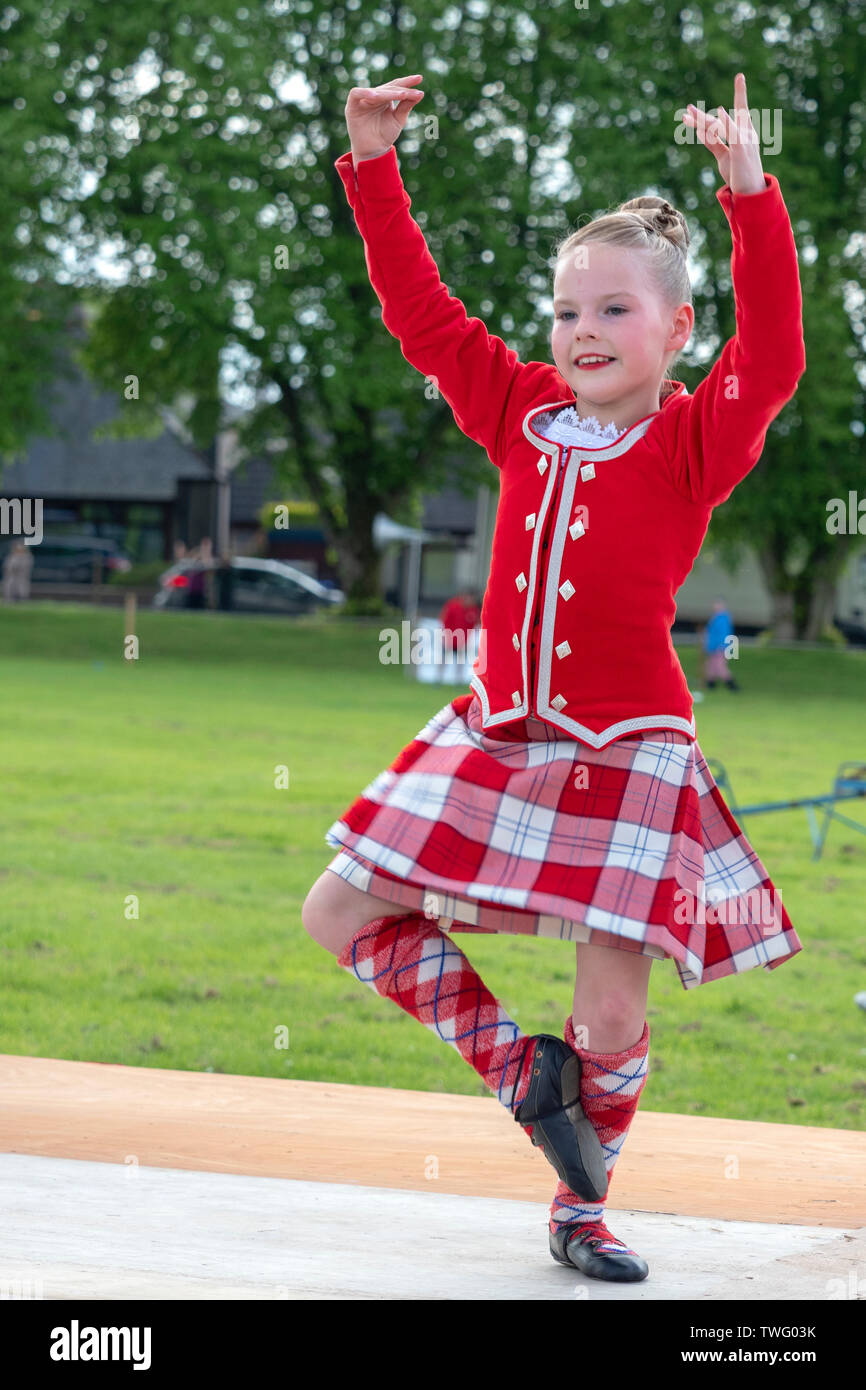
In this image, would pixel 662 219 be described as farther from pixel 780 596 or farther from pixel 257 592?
pixel 257 592

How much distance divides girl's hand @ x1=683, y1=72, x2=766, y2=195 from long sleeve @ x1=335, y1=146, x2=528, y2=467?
0.56 meters

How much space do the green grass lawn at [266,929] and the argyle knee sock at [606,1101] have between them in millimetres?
2218

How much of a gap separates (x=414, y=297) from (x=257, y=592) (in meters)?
32.9

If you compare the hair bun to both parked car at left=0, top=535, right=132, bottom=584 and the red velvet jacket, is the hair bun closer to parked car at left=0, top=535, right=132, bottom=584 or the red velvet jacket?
the red velvet jacket

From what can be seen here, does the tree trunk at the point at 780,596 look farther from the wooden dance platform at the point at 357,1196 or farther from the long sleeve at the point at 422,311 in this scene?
the long sleeve at the point at 422,311

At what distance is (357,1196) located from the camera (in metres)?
3.12

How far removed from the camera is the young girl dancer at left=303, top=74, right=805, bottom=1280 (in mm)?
2545

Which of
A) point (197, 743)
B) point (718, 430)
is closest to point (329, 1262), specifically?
point (718, 430)

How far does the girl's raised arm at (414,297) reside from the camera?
2861 mm

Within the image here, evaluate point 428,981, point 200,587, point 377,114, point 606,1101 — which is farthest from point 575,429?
point 200,587

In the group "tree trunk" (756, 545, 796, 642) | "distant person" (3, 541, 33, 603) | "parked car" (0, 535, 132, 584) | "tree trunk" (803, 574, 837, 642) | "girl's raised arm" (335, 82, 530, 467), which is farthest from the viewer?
"parked car" (0, 535, 132, 584)

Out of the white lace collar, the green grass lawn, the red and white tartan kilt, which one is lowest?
the green grass lawn

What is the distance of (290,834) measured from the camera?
969cm

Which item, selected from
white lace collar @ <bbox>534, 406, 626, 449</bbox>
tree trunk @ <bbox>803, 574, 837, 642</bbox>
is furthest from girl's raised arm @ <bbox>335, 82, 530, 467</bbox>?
tree trunk @ <bbox>803, 574, 837, 642</bbox>
